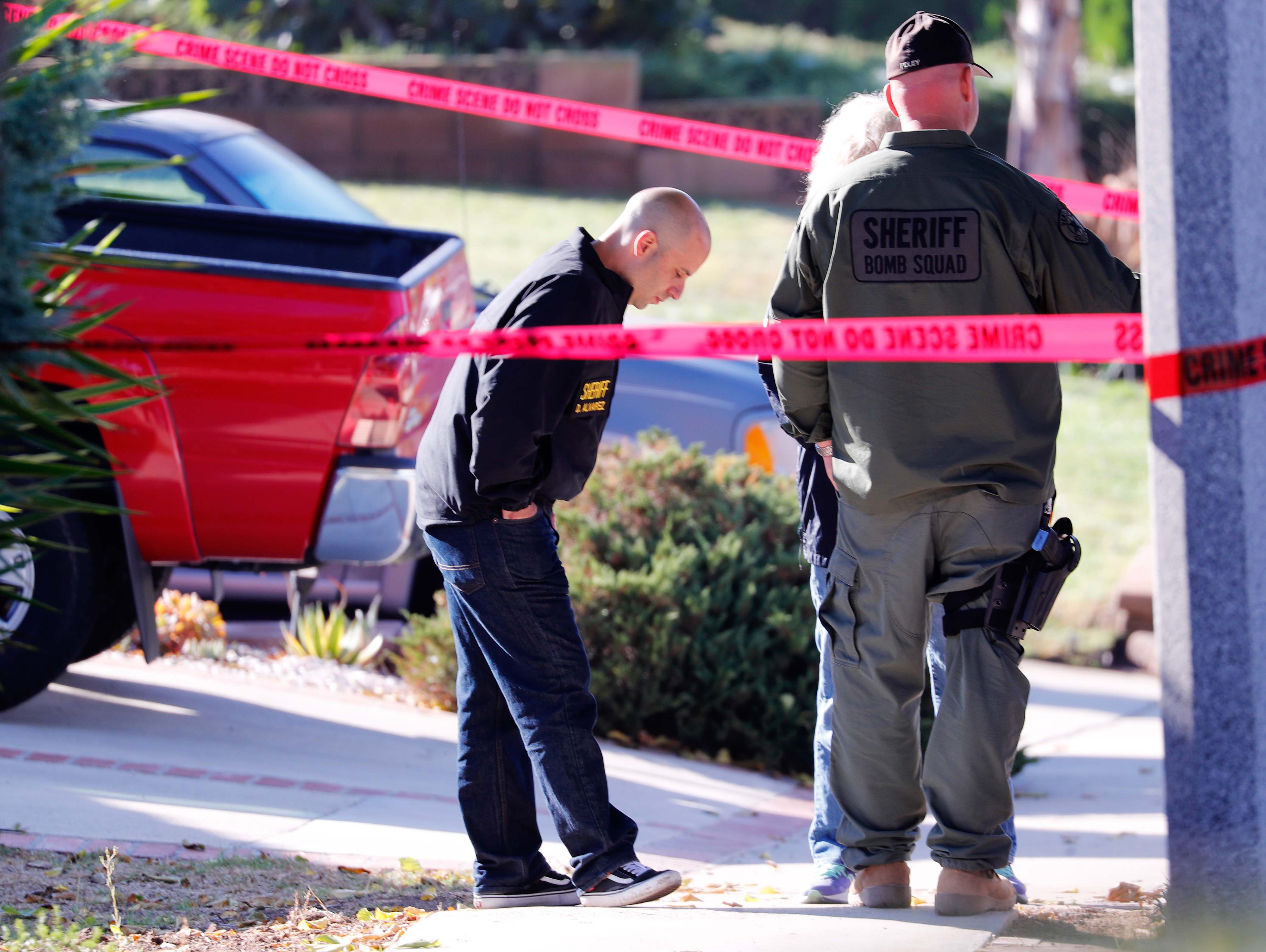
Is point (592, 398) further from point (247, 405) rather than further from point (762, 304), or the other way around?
point (762, 304)

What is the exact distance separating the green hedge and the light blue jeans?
1.30m

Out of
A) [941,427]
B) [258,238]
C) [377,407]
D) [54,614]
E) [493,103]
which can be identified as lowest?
[54,614]

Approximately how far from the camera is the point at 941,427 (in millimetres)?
3176

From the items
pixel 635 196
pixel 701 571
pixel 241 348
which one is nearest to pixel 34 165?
pixel 241 348

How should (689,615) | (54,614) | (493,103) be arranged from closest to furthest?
(54,614)
(689,615)
(493,103)

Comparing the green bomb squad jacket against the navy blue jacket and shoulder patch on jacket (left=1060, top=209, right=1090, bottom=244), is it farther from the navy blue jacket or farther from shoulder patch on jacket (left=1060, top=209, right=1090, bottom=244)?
the navy blue jacket

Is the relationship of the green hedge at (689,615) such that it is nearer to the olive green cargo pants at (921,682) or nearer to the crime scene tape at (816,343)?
the olive green cargo pants at (921,682)

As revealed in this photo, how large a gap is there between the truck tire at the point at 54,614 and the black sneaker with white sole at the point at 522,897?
2.15 metres

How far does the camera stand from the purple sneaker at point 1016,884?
350cm

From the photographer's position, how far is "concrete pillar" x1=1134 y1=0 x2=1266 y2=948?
253 cm

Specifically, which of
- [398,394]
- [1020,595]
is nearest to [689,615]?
[398,394]

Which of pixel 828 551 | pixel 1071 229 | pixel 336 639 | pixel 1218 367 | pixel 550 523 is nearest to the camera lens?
pixel 1218 367

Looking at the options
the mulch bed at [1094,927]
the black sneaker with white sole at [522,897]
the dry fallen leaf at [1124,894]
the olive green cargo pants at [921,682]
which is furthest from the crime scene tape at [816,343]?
the dry fallen leaf at [1124,894]

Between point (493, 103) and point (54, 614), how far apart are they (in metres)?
2.61
